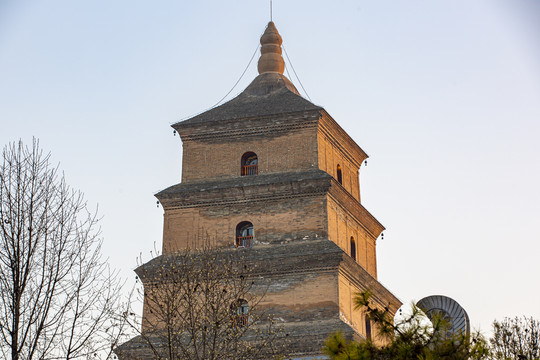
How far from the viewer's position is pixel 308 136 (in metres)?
29.0

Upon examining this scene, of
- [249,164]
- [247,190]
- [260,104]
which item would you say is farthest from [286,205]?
[260,104]

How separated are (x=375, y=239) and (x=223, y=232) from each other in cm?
528

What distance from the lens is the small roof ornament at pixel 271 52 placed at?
107ft

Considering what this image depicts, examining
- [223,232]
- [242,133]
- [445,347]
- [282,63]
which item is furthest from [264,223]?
[445,347]

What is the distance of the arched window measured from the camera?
2909 centimetres

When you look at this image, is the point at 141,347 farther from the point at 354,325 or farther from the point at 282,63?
the point at 282,63

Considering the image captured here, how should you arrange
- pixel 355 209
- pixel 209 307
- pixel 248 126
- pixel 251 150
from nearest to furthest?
1. pixel 209 307
2. pixel 251 150
3. pixel 248 126
4. pixel 355 209

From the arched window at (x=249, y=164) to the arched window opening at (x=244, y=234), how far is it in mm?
1604

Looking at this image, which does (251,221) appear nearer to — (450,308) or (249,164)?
(249,164)

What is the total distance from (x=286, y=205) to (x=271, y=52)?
695 centimetres

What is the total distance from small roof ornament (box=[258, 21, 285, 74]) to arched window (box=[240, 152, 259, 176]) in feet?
14.1

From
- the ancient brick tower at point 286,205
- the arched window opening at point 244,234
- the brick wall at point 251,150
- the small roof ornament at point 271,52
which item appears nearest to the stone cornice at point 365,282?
the ancient brick tower at point 286,205

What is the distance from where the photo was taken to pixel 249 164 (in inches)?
1152

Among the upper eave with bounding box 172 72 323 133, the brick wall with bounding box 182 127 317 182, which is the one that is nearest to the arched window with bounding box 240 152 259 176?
the brick wall with bounding box 182 127 317 182
